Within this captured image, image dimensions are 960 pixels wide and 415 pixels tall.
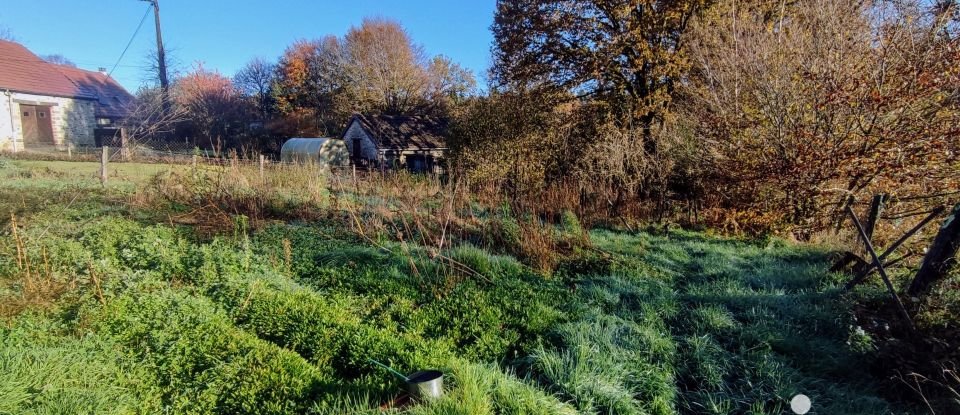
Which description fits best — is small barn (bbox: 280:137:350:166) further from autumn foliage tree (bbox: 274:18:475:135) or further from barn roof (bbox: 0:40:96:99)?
barn roof (bbox: 0:40:96:99)

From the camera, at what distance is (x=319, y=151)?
2102cm

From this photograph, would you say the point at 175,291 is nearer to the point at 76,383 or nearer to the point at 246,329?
the point at 246,329

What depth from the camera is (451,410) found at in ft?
7.44

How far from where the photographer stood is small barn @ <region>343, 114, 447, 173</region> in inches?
910

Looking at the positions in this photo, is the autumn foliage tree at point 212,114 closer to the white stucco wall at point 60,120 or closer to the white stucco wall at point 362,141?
the white stucco wall at point 60,120

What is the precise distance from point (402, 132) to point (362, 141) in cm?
244

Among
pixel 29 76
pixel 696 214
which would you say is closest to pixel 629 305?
pixel 696 214

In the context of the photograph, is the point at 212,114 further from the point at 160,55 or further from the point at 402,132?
the point at 402,132

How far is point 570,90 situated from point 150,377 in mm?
11839

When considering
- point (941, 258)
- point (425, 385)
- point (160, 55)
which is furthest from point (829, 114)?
point (160, 55)

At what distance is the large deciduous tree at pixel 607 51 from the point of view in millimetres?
10977

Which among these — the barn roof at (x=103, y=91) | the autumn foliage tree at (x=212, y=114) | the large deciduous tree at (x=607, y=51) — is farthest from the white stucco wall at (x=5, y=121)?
the large deciduous tree at (x=607, y=51)

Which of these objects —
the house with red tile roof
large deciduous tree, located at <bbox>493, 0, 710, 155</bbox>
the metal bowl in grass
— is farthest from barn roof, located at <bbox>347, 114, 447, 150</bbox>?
the metal bowl in grass

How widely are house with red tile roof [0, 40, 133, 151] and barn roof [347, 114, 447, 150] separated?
628 inches
